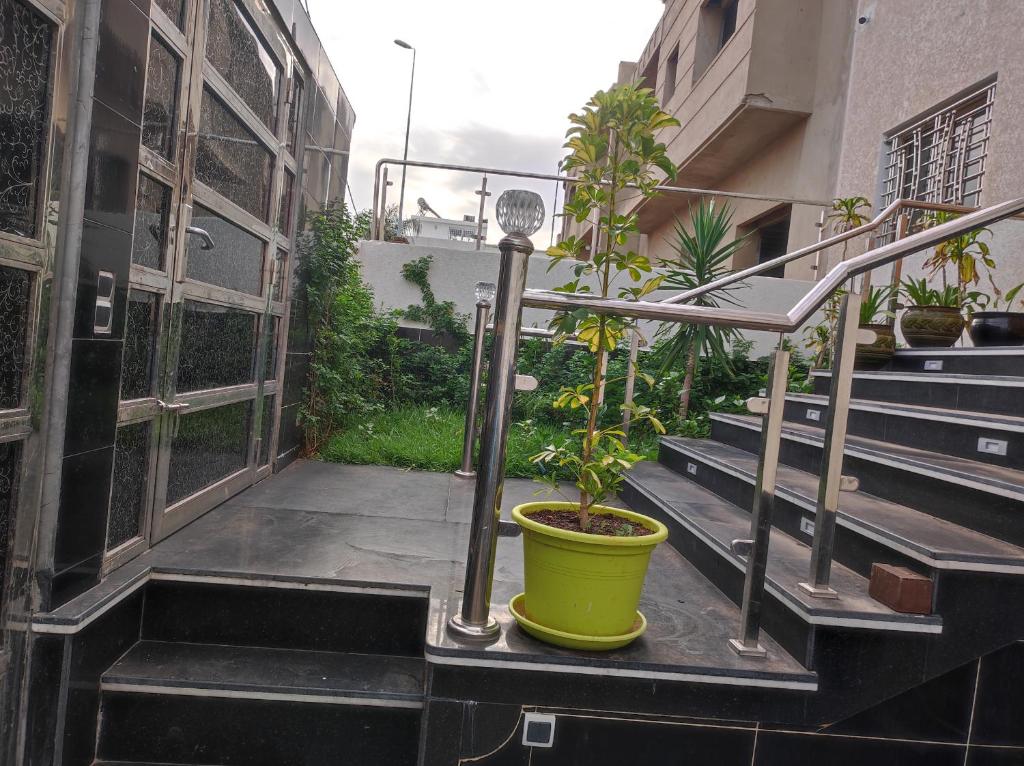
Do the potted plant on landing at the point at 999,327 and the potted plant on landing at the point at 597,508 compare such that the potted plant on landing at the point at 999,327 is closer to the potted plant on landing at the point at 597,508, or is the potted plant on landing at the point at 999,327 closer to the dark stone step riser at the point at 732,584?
the dark stone step riser at the point at 732,584

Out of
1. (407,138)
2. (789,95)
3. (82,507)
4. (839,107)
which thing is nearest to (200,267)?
(82,507)

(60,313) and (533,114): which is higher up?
(533,114)

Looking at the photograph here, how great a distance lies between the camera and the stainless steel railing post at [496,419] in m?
1.75

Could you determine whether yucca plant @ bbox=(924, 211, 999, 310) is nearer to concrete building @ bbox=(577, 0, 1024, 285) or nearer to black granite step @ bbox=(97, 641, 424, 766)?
concrete building @ bbox=(577, 0, 1024, 285)

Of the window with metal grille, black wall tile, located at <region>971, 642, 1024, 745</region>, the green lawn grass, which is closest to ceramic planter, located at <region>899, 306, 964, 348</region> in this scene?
the window with metal grille

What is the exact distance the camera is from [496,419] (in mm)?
1755

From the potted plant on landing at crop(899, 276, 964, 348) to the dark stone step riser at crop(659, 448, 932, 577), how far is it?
1.50m

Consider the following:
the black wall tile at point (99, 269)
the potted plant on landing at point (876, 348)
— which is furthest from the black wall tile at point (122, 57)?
the potted plant on landing at point (876, 348)

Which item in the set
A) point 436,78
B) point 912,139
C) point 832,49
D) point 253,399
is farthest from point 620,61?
point 253,399

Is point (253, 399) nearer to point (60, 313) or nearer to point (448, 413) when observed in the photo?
point (60, 313)

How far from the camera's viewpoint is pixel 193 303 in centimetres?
252

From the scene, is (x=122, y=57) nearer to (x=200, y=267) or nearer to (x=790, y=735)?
(x=200, y=267)

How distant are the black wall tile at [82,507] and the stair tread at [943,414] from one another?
2692 mm

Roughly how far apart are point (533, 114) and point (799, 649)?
5993 millimetres
